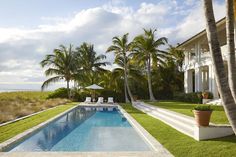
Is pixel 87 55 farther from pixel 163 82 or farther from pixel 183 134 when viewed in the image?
pixel 183 134

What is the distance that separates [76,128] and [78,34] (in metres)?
11.6

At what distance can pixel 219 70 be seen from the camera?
4.09 m

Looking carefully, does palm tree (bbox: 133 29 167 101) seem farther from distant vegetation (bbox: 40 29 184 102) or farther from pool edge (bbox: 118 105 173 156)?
pool edge (bbox: 118 105 173 156)

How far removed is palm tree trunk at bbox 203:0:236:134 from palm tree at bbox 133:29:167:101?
2493cm

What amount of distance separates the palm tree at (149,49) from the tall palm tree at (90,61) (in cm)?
732

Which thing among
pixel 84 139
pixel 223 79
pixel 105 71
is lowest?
pixel 84 139

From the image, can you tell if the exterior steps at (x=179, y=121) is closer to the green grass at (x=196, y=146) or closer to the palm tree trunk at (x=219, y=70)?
the green grass at (x=196, y=146)

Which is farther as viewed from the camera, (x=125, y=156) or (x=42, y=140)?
(x=42, y=140)

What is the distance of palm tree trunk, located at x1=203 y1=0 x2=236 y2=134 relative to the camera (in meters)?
3.96

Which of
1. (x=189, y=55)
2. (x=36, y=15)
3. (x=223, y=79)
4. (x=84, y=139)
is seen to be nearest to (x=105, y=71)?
(x=189, y=55)

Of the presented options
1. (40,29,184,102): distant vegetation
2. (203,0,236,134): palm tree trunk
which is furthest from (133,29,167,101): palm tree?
(203,0,236,134): palm tree trunk

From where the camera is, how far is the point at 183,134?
1014 centimetres

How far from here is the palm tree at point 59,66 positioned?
3231 centimetres

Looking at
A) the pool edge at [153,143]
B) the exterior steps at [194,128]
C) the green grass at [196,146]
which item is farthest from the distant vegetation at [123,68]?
the green grass at [196,146]
